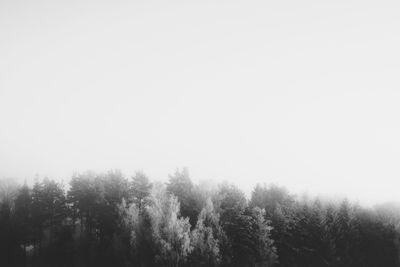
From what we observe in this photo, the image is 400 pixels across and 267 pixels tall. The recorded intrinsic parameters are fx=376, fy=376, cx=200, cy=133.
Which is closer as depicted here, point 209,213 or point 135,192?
point 209,213

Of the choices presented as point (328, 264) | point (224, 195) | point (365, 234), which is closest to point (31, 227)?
point (224, 195)

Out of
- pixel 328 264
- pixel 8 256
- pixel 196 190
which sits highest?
pixel 196 190

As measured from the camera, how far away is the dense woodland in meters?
55.5

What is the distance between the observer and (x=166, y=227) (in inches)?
2109

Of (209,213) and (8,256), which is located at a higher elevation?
(209,213)

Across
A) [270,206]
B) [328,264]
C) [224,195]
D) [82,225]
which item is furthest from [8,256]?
[328,264]

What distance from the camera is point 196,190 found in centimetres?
7031

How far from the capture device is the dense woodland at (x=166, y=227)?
5547 cm

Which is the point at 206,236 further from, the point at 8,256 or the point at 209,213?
the point at 8,256

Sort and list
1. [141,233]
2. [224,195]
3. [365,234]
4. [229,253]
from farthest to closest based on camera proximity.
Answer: [365,234] → [224,195] → [229,253] → [141,233]

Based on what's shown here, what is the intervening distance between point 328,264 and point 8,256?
60.5 m

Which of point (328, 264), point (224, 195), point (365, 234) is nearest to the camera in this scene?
point (224, 195)

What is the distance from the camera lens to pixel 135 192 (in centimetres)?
7025

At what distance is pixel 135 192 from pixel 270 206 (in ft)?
92.4
